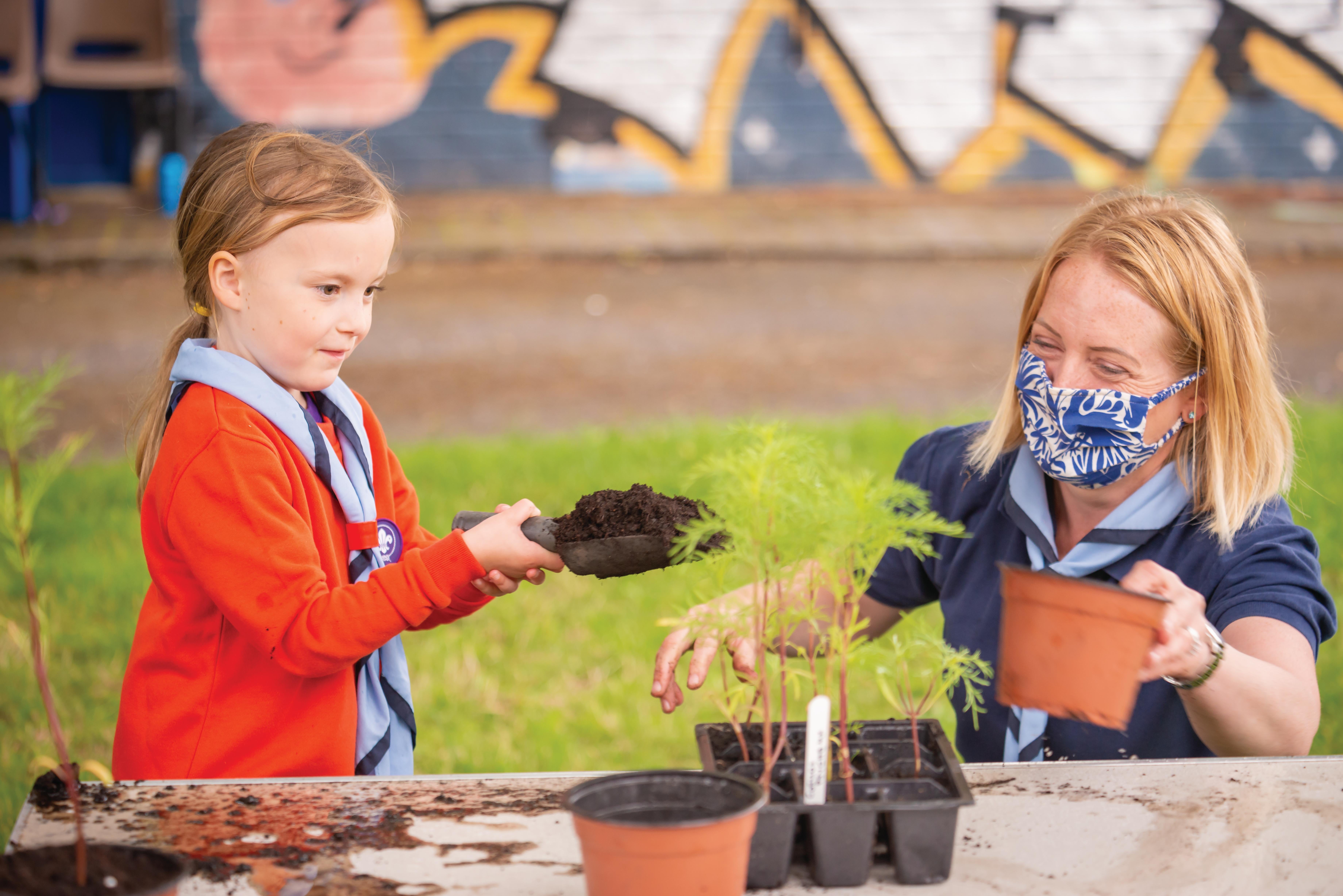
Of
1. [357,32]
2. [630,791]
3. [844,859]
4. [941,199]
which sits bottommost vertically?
[844,859]

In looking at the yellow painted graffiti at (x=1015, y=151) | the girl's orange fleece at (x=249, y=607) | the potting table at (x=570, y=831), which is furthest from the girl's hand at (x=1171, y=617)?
the yellow painted graffiti at (x=1015, y=151)

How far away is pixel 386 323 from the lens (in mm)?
8352

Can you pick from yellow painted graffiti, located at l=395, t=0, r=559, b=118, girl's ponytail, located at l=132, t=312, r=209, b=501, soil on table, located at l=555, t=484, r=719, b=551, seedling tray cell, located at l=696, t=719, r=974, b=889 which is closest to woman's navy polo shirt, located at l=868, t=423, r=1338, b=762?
soil on table, located at l=555, t=484, r=719, b=551

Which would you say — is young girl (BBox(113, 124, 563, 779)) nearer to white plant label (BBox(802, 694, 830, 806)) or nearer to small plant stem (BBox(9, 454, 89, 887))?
small plant stem (BBox(9, 454, 89, 887))

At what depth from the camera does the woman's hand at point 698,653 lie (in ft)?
5.21

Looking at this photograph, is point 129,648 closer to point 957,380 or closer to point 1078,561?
point 1078,561

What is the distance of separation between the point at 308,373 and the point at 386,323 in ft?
21.6

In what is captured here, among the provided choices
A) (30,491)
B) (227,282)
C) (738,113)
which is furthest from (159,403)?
(738,113)

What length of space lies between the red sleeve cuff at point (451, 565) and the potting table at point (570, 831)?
0.27m

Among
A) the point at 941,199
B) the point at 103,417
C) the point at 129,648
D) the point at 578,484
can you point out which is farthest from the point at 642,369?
the point at 941,199

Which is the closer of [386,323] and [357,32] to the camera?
[386,323]

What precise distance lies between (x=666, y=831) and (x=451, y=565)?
70 centimetres

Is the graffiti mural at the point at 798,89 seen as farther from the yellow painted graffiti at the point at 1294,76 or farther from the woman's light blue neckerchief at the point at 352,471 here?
the woman's light blue neckerchief at the point at 352,471

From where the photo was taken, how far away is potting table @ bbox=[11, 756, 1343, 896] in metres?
1.46
